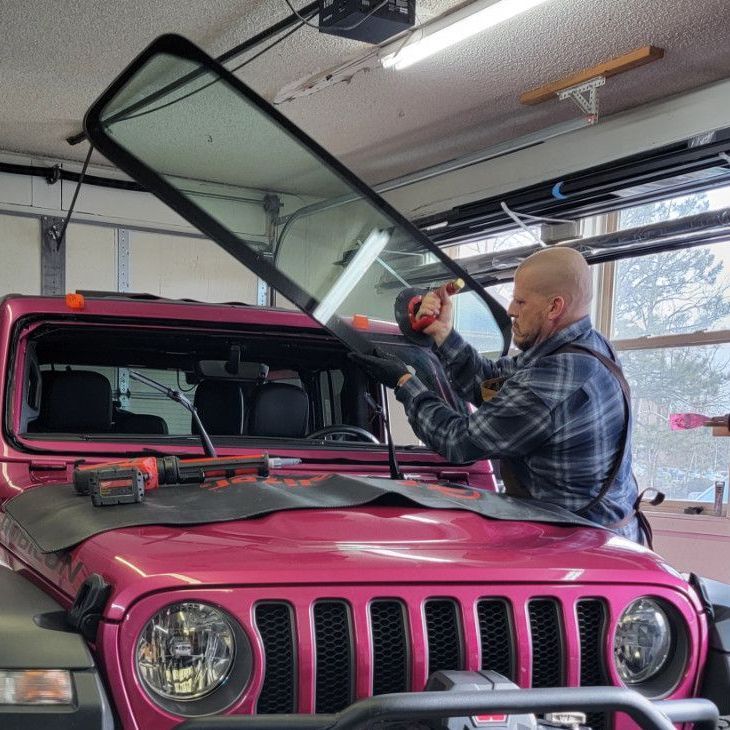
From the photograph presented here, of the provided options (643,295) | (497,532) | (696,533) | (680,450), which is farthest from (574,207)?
(497,532)

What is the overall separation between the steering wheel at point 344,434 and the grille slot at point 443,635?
129 centimetres

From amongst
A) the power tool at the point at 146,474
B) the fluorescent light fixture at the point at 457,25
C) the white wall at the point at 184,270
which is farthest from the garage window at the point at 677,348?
the power tool at the point at 146,474

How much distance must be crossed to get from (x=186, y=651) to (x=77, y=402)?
144 cm

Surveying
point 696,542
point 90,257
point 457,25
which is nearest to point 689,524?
point 696,542

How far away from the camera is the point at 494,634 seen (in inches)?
66.5

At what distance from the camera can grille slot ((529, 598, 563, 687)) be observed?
5.67 ft

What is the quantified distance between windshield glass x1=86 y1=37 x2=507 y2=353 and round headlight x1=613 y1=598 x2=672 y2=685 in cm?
99

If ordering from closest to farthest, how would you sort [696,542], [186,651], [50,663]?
1. [50,663]
2. [186,651]
3. [696,542]

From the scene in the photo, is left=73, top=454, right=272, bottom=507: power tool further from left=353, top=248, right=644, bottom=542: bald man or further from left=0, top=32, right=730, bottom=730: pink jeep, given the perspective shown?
left=353, top=248, right=644, bottom=542: bald man

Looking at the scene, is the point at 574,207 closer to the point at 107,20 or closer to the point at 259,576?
the point at 107,20

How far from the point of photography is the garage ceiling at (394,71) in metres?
5.68

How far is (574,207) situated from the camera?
6.72m

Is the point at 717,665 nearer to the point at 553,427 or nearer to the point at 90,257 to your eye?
the point at 553,427

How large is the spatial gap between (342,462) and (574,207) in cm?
452
